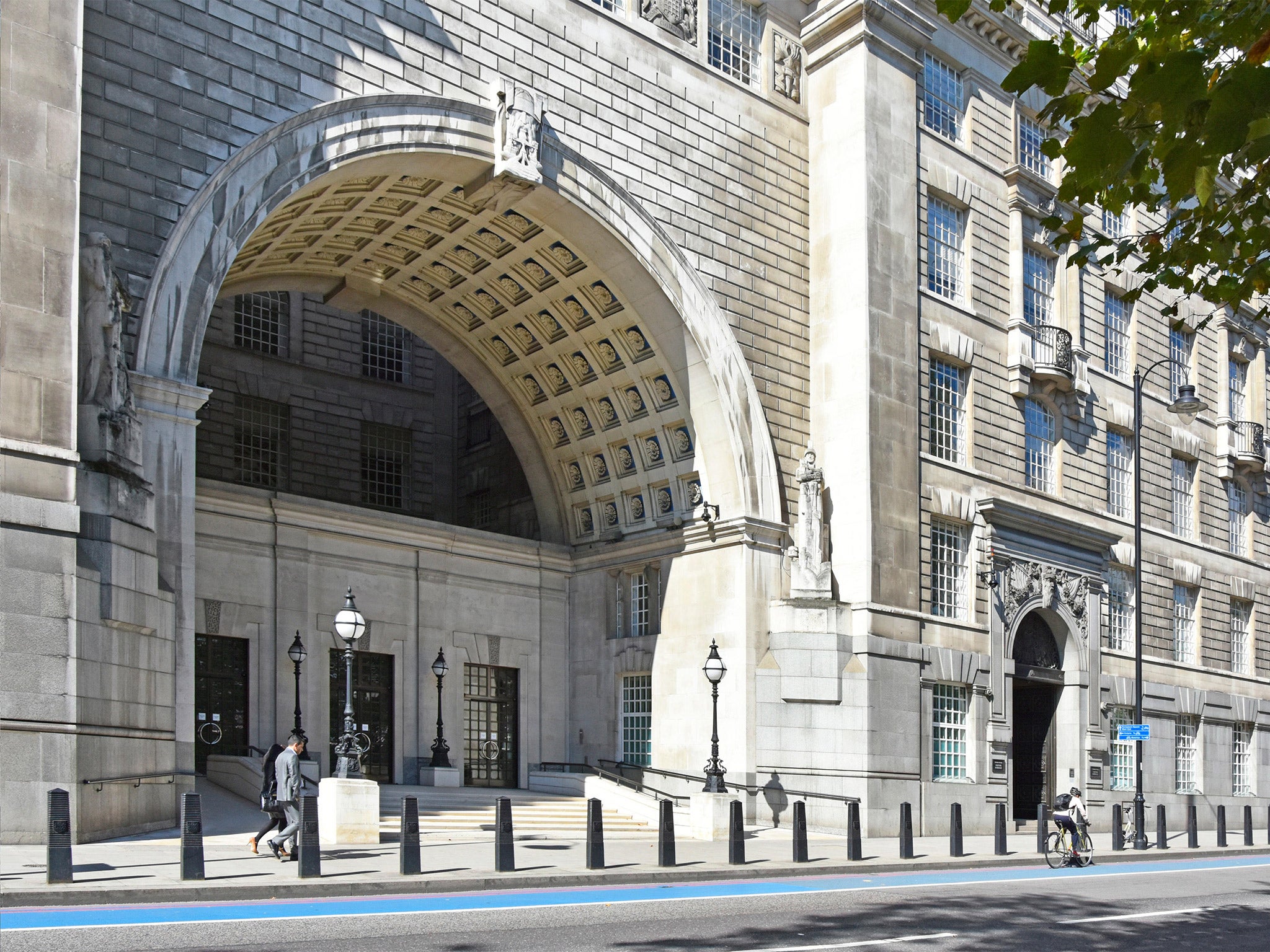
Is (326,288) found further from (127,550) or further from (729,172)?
(127,550)

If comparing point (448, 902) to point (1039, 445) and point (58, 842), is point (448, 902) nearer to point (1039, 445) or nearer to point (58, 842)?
point (58, 842)

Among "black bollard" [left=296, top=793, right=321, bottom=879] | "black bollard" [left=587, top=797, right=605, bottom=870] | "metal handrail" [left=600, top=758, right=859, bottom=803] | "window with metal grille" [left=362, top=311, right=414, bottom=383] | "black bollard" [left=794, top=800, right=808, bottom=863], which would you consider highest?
"window with metal grille" [left=362, top=311, right=414, bottom=383]

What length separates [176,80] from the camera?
75.2ft

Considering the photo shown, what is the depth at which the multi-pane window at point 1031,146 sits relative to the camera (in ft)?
129

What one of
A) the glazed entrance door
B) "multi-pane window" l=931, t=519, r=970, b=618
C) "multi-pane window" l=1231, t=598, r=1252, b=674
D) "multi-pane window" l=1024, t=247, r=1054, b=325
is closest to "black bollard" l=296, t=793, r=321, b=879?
the glazed entrance door

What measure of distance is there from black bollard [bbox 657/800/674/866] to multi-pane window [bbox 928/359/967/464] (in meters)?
16.8

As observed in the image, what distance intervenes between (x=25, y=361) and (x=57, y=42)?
478cm

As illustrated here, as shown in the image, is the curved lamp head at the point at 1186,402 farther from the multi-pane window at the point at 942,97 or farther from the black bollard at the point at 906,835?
the black bollard at the point at 906,835

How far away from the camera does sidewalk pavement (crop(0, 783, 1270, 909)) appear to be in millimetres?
14734

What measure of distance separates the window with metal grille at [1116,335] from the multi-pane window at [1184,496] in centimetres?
477

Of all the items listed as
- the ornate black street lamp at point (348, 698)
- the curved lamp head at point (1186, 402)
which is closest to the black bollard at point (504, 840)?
the ornate black street lamp at point (348, 698)

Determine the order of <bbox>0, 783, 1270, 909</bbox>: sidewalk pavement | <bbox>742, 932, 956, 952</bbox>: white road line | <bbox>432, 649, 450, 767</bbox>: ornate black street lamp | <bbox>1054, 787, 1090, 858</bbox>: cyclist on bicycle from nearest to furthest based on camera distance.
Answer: <bbox>742, 932, 956, 952</bbox>: white road line < <bbox>0, 783, 1270, 909</bbox>: sidewalk pavement < <bbox>1054, 787, 1090, 858</bbox>: cyclist on bicycle < <bbox>432, 649, 450, 767</bbox>: ornate black street lamp

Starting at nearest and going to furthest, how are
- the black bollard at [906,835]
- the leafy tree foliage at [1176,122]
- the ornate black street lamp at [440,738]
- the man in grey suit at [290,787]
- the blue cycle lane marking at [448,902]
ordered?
the leafy tree foliage at [1176,122] < the blue cycle lane marking at [448,902] < the man in grey suit at [290,787] < the black bollard at [906,835] < the ornate black street lamp at [440,738]

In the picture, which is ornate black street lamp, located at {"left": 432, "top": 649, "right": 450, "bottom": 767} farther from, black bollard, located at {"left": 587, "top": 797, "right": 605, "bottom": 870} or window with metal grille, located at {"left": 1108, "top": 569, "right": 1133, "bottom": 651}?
window with metal grille, located at {"left": 1108, "top": 569, "right": 1133, "bottom": 651}
